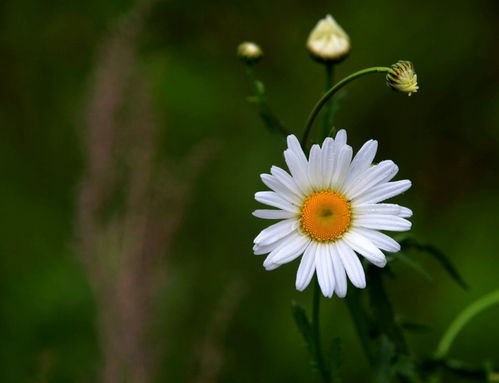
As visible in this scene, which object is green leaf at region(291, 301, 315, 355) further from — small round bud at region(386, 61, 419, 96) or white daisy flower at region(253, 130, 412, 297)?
small round bud at region(386, 61, 419, 96)

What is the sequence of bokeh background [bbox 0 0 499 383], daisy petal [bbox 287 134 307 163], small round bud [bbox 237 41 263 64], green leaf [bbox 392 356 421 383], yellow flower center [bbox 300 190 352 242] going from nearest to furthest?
daisy petal [bbox 287 134 307 163] → yellow flower center [bbox 300 190 352 242] → green leaf [bbox 392 356 421 383] → small round bud [bbox 237 41 263 64] → bokeh background [bbox 0 0 499 383]

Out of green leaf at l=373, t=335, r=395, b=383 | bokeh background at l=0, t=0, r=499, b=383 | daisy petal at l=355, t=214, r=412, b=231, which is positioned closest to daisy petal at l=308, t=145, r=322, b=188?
daisy petal at l=355, t=214, r=412, b=231

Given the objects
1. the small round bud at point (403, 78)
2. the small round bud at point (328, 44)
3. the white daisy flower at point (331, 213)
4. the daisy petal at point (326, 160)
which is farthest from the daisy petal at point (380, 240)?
the small round bud at point (328, 44)

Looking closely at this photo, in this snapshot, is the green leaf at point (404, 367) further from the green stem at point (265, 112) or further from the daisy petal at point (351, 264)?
the green stem at point (265, 112)

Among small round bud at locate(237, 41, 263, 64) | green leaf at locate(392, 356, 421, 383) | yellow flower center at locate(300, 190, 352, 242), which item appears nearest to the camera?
yellow flower center at locate(300, 190, 352, 242)

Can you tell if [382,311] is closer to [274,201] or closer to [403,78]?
[274,201]

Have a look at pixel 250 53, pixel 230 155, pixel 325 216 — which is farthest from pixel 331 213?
pixel 230 155

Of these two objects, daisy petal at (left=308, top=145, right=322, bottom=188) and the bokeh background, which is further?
the bokeh background

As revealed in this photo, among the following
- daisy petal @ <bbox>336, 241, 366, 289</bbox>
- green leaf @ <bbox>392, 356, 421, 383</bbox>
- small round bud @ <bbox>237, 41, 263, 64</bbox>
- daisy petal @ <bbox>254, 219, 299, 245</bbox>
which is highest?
small round bud @ <bbox>237, 41, 263, 64</bbox>
